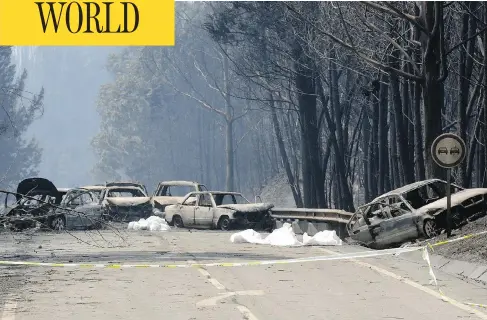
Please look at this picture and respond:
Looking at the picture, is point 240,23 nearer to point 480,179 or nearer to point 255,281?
point 480,179

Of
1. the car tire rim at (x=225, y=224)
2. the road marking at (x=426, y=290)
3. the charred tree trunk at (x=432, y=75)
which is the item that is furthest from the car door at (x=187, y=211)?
the road marking at (x=426, y=290)

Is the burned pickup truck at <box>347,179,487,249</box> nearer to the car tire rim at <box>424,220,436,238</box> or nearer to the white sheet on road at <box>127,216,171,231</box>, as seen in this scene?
the car tire rim at <box>424,220,436,238</box>

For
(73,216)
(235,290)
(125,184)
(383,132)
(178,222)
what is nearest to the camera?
(235,290)

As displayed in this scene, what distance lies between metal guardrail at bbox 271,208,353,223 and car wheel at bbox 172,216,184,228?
3.05 m

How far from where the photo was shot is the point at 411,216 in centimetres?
2544

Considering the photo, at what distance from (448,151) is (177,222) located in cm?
1816

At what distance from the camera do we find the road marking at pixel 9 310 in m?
13.5

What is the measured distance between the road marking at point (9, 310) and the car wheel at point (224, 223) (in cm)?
2232

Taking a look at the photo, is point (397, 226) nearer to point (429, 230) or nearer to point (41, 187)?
point (429, 230)

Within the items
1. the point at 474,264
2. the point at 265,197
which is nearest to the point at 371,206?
the point at 474,264

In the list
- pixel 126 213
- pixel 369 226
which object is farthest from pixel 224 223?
pixel 369 226

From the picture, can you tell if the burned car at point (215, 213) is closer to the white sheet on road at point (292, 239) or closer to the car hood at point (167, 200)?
the car hood at point (167, 200)

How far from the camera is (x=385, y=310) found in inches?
551

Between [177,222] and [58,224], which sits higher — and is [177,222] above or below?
below
